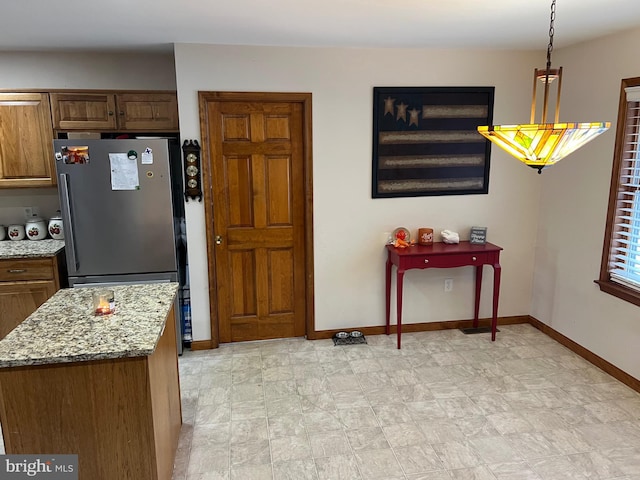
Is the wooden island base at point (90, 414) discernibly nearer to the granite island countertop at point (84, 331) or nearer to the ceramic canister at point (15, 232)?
the granite island countertop at point (84, 331)

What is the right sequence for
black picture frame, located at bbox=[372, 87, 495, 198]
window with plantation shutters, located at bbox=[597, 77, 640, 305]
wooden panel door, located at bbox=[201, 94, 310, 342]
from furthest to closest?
1. black picture frame, located at bbox=[372, 87, 495, 198]
2. wooden panel door, located at bbox=[201, 94, 310, 342]
3. window with plantation shutters, located at bbox=[597, 77, 640, 305]

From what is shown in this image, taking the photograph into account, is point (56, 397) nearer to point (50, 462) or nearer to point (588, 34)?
point (50, 462)

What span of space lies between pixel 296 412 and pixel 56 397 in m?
1.47

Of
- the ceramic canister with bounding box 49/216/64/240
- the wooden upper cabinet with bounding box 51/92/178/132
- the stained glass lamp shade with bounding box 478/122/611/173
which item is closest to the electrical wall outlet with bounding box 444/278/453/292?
the stained glass lamp shade with bounding box 478/122/611/173

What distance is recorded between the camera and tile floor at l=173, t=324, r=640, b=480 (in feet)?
7.77

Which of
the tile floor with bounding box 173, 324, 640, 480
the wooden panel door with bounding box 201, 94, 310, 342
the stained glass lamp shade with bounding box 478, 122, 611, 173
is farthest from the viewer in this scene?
the wooden panel door with bounding box 201, 94, 310, 342

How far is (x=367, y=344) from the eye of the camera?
3.80m

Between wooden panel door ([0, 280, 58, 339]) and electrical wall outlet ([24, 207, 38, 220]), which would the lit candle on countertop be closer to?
wooden panel door ([0, 280, 58, 339])

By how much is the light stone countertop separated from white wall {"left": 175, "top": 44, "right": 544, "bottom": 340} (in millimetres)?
1044

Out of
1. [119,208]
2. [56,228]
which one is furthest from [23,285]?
[119,208]

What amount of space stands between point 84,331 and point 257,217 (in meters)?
1.92

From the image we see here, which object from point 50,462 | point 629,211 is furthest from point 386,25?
point 50,462

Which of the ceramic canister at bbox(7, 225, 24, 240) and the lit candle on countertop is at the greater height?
the ceramic canister at bbox(7, 225, 24, 240)

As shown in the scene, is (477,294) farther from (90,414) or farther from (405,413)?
(90,414)
